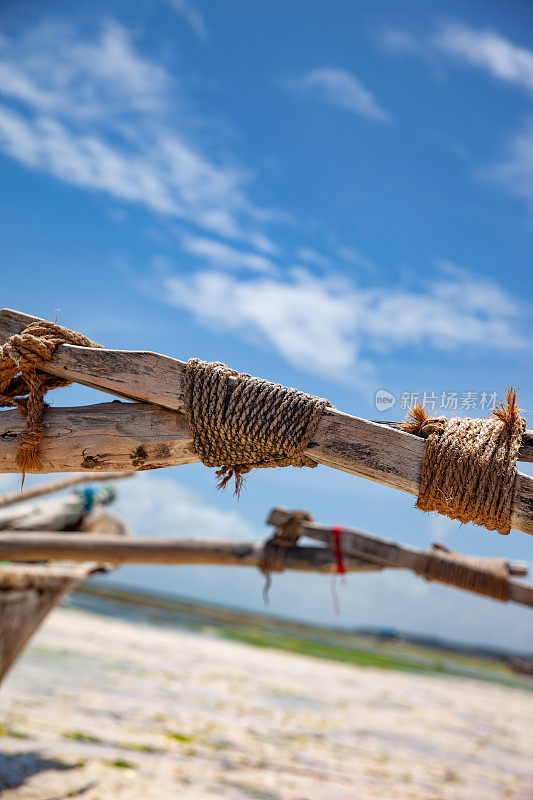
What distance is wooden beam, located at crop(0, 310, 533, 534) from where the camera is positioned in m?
1.99

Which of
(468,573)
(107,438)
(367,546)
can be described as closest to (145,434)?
(107,438)

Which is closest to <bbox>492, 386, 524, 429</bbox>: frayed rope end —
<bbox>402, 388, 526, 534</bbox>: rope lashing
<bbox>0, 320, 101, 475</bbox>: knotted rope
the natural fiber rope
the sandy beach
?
<bbox>402, 388, 526, 534</bbox>: rope lashing

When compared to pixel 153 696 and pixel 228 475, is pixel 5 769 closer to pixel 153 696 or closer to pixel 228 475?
pixel 228 475

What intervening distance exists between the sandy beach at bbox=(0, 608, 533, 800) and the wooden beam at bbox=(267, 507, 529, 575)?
7.05 ft

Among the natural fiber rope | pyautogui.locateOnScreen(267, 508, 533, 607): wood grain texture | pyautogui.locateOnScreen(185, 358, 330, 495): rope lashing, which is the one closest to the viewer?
pyautogui.locateOnScreen(185, 358, 330, 495): rope lashing

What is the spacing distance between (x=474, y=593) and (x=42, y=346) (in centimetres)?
381

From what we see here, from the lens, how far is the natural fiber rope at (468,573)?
4707 mm

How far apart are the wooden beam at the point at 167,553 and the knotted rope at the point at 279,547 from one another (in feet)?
0.13

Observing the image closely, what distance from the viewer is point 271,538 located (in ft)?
16.6

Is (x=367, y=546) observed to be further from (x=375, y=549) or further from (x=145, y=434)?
(x=145, y=434)

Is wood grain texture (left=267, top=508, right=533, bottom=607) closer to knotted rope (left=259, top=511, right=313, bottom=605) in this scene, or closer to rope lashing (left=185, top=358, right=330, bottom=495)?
knotted rope (left=259, top=511, right=313, bottom=605)

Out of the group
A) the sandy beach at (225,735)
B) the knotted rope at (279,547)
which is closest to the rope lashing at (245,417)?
the knotted rope at (279,547)

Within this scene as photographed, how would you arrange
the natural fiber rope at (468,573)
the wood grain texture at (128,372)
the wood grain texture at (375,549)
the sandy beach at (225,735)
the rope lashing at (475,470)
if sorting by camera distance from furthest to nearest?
the sandy beach at (225,735), the wood grain texture at (375,549), the natural fiber rope at (468,573), the wood grain texture at (128,372), the rope lashing at (475,470)

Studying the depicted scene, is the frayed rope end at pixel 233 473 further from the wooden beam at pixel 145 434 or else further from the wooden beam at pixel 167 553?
the wooden beam at pixel 167 553
